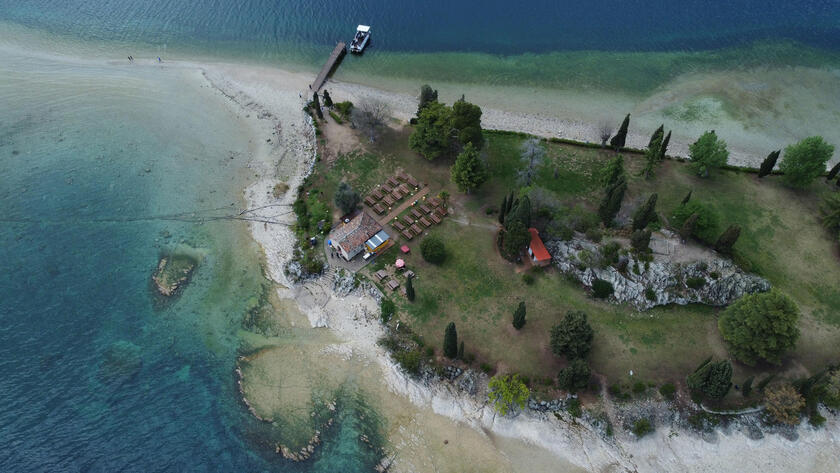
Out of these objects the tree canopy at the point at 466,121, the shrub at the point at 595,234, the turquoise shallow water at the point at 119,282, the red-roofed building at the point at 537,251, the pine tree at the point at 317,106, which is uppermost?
the tree canopy at the point at 466,121

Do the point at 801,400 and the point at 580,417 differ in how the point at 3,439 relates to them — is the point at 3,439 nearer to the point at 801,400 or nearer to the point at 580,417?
the point at 580,417

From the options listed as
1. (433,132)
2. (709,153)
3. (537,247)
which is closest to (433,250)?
(537,247)

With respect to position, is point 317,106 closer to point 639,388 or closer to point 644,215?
Result: point 644,215

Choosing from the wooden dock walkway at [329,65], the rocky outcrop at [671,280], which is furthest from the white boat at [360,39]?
the rocky outcrop at [671,280]

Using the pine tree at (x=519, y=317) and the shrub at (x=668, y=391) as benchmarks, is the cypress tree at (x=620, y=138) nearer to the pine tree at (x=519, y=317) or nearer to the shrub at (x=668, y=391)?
the pine tree at (x=519, y=317)

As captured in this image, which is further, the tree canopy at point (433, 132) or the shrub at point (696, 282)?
the tree canopy at point (433, 132)
